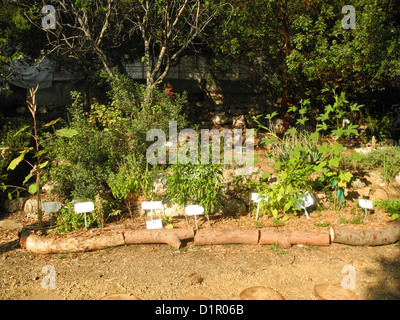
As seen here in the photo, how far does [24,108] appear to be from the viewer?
10.1 meters

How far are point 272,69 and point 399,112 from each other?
10.6 ft

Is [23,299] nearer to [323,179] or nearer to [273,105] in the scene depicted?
[323,179]

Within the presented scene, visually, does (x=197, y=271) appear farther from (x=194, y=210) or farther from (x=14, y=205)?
(x=14, y=205)

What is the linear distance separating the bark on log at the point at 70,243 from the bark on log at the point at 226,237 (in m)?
0.98

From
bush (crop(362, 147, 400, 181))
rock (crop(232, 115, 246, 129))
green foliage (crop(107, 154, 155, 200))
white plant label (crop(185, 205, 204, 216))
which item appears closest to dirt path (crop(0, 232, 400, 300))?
white plant label (crop(185, 205, 204, 216))

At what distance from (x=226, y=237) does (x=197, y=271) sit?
776 mm

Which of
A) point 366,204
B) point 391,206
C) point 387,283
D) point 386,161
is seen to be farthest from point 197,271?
point 386,161

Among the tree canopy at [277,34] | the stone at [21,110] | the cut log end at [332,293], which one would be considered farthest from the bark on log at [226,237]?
the stone at [21,110]

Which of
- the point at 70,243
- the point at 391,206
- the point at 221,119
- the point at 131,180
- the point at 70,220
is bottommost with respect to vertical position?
the point at 70,243

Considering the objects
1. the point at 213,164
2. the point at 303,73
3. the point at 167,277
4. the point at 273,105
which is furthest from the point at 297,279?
the point at 273,105

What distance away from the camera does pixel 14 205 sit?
19.5ft

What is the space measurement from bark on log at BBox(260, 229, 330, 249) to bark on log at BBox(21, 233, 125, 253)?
5.88 ft

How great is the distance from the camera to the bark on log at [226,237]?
177 inches

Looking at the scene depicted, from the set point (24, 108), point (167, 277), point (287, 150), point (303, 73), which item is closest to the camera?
point (167, 277)
